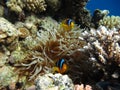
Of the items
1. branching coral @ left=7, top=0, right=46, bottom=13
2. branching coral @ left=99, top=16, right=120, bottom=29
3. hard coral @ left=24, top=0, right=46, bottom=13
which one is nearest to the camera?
branching coral @ left=7, top=0, right=46, bottom=13

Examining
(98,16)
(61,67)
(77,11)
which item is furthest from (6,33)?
(98,16)

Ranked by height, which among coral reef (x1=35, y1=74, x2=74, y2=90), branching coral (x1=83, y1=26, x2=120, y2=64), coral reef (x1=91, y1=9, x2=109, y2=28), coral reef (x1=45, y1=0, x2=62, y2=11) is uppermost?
coral reef (x1=91, y1=9, x2=109, y2=28)

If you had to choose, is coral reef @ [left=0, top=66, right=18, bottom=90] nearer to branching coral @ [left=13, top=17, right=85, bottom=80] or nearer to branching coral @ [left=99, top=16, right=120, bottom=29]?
branching coral @ [left=13, top=17, right=85, bottom=80]

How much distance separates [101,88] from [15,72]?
64.0 inches

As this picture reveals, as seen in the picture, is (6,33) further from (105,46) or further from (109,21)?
(109,21)

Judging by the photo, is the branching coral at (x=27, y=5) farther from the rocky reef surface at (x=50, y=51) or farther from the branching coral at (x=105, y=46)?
the branching coral at (x=105, y=46)

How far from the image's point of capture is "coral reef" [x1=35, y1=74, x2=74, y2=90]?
9.31 feet

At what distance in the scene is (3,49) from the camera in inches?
161

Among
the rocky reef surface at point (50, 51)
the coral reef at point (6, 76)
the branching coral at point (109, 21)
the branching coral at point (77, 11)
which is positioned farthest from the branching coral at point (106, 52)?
the branching coral at point (109, 21)

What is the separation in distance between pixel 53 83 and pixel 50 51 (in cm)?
114

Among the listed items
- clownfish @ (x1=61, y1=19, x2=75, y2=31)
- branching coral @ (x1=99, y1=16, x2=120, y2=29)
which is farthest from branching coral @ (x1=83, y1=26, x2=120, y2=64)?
branching coral @ (x1=99, y1=16, x2=120, y2=29)

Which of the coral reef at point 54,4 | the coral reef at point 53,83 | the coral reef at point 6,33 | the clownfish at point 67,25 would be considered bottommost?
the coral reef at point 53,83

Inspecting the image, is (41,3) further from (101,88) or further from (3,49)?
(101,88)

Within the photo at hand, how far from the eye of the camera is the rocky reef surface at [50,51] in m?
3.05
